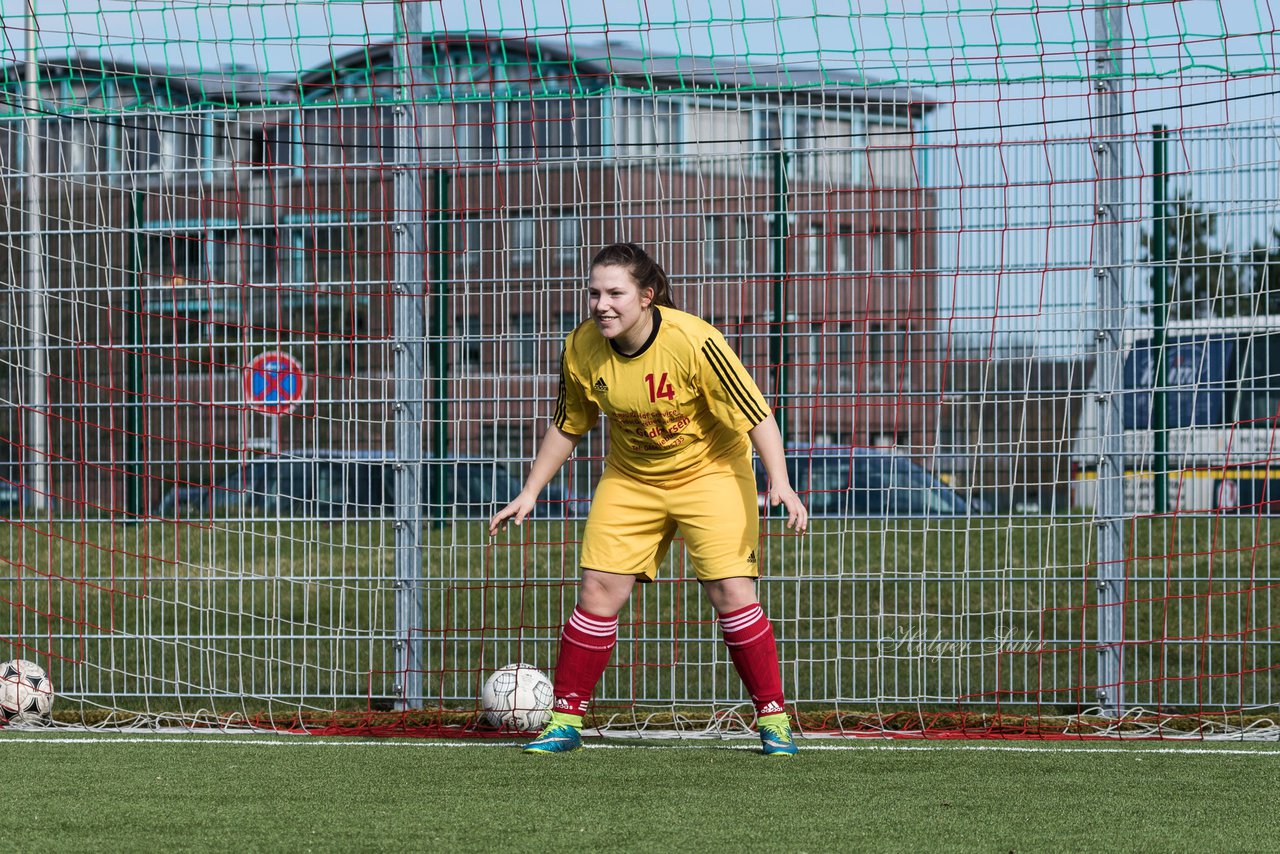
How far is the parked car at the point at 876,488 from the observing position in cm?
666

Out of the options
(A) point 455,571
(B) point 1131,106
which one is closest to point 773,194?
(B) point 1131,106

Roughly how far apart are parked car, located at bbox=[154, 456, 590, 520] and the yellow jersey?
4.42 feet

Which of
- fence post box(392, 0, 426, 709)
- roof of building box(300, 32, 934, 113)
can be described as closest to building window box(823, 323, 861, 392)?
roof of building box(300, 32, 934, 113)

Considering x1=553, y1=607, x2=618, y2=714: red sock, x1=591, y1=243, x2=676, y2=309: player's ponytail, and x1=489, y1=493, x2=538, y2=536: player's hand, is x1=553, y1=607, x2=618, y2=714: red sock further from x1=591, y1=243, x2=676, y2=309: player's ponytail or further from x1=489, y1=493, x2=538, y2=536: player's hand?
x1=591, y1=243, x2=676, y2=309: player's ponytail

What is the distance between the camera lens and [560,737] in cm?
545

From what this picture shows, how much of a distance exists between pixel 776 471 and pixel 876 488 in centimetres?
156

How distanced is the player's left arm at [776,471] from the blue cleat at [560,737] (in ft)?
3.51

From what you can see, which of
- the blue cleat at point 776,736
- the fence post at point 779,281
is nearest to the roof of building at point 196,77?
the fence post at point 779,281

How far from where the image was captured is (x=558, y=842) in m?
3.91

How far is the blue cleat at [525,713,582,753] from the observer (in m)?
5.42

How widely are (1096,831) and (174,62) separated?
4.99 metres

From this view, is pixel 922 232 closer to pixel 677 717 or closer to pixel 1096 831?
pixel 677 717

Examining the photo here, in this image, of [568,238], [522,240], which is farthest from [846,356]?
[522,240]

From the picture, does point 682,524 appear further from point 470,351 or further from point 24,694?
point 24,694
